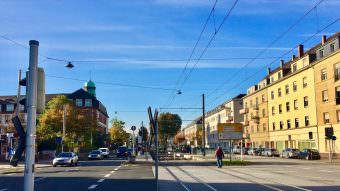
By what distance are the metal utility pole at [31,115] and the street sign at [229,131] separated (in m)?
37.8

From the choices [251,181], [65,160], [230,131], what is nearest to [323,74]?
[230,131]

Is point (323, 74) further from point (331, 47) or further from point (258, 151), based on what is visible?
point (258, 151)

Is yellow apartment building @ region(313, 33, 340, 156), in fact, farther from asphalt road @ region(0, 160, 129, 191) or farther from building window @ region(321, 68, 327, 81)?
asphalt road @ region(0, 160, 129, 191)

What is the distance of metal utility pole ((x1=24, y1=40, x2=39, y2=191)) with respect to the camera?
563 centimetres

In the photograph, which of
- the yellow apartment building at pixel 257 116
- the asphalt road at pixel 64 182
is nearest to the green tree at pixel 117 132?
the yellow apartment building at pixel 257 116

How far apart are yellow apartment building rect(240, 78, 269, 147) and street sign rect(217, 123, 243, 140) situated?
41.6m

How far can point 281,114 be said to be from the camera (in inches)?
2982

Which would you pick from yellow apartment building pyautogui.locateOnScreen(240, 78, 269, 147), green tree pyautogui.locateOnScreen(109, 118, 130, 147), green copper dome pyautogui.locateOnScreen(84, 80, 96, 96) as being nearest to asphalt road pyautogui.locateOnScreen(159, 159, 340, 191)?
yellow apartment building pyautogui.locateOnScreen(240, 78, 269, 147)

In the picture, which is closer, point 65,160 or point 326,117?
point 65,160

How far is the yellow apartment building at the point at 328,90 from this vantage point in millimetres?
A: 53594

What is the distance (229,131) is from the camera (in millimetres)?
43312

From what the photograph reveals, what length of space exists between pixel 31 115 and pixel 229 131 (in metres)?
38.5

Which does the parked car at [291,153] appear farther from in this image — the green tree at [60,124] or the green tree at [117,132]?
the green tree at [117,132]

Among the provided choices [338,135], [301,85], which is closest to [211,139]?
[301,85]
